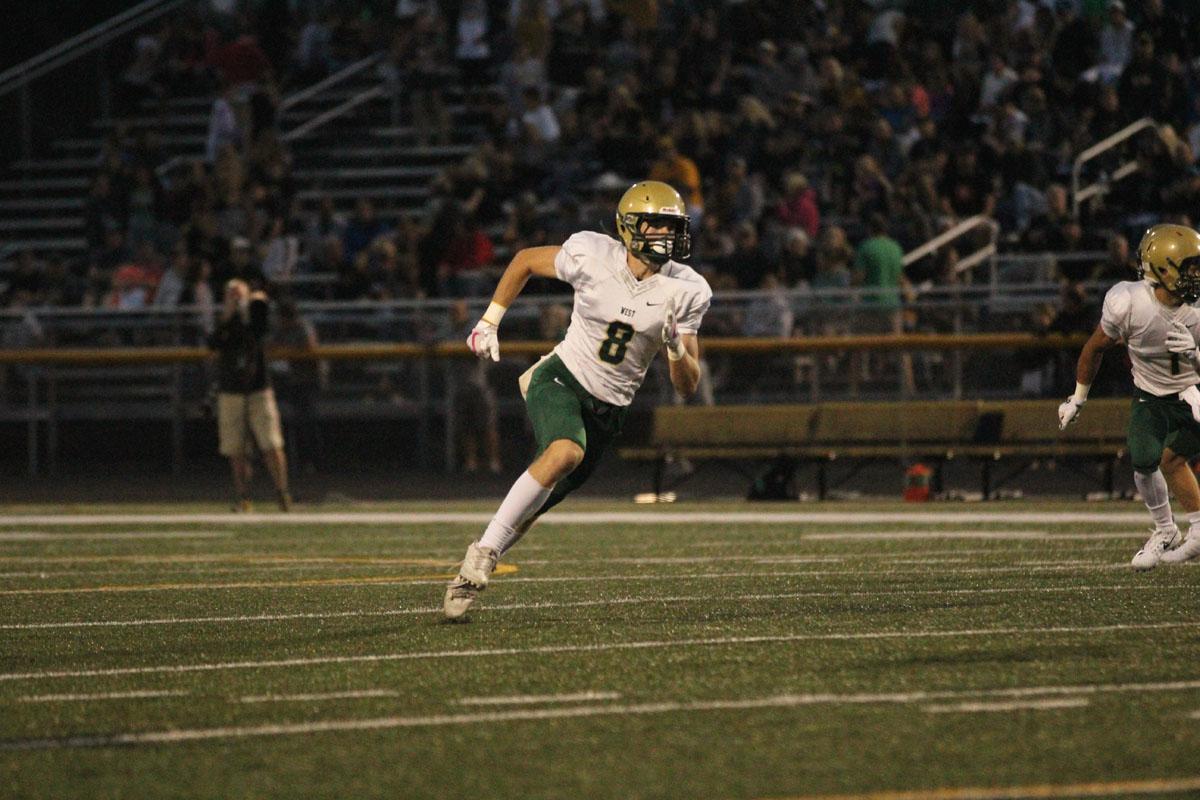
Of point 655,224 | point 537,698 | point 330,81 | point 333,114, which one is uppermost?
point 330,81

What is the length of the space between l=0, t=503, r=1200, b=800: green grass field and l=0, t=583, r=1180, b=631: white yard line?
3 centimetres

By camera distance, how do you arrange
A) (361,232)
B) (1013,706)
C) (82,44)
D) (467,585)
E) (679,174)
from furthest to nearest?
(82,44) → (361,232) → (679,174) → (467,585) → (1013,706)

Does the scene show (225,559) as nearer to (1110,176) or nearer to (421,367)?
(421,367)

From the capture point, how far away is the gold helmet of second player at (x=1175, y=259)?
9.57 m

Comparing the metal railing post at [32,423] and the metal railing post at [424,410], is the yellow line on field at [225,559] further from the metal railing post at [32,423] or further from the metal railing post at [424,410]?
the metal railing post at [32,423]

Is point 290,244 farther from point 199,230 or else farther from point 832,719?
point 832,719

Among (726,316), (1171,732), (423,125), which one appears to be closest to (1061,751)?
(1171,732)

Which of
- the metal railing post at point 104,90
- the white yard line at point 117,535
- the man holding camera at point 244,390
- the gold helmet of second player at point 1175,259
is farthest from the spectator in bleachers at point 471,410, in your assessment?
the metal railing post at point 104,90

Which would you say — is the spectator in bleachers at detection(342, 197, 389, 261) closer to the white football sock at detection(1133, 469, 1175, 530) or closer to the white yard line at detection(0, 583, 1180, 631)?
the white football sock at detection(1133, 469, 1175, 530)

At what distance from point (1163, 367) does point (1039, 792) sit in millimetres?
5465

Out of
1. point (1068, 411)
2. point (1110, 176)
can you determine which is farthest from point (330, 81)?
point (1068, 411)

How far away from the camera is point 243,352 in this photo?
51.2 feet

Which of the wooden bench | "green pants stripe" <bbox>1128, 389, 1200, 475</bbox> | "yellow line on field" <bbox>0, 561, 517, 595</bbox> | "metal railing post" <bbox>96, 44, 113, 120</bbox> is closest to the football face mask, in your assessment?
"yellow line on field" <bbox>0, 561, 517, 595</bbox>

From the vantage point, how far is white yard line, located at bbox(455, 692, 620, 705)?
5.98m
